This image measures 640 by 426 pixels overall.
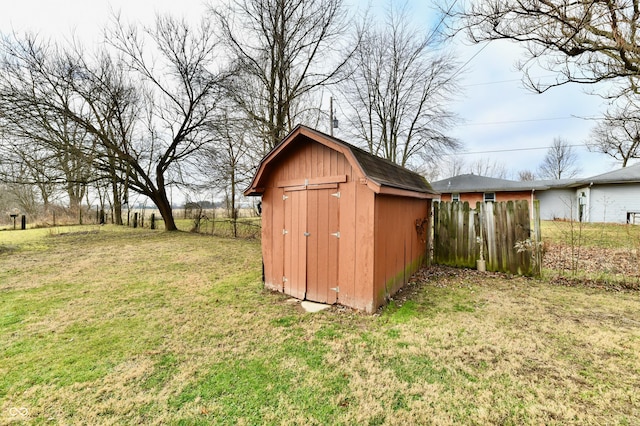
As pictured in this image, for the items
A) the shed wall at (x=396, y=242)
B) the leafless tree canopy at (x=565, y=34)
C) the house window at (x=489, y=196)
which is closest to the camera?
the shed wall at (x=396, y=242)

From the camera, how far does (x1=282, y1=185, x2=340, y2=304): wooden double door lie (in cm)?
438

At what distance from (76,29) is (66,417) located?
55.2ft

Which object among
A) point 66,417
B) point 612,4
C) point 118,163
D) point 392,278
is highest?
point 612,4

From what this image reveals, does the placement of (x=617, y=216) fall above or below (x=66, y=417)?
above

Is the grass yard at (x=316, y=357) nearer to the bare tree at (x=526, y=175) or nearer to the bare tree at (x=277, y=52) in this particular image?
the bare tree at (x=277, y=52)

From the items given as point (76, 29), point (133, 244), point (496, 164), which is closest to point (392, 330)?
point (133, 244)

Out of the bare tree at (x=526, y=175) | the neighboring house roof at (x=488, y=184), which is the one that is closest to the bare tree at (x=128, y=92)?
the neighboring house roof at (x=488, y=184)

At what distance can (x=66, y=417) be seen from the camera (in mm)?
2086

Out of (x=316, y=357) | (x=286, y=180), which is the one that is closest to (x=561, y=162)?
(x=286, y=180)

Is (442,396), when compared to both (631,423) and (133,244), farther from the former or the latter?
(133,244)

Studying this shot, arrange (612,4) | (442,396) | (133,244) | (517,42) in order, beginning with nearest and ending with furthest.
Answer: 1. (442,396)
2. (612,4)
3. (517,42)
4. (133,244)

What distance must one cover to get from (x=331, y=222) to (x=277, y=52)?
9847 mm

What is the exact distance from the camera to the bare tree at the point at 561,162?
34.3m

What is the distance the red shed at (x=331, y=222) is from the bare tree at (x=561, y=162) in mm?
42111
